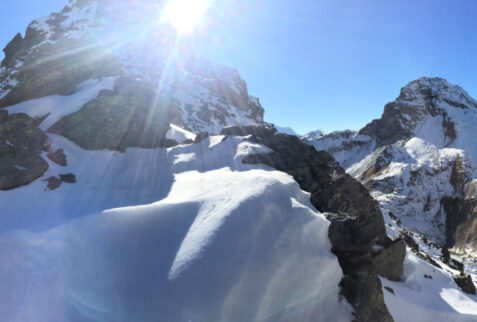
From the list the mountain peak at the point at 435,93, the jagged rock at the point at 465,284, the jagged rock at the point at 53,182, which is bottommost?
the jagged rock at the point at 465,284

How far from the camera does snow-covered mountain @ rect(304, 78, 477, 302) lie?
54.9m

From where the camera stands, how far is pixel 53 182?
1302 cm

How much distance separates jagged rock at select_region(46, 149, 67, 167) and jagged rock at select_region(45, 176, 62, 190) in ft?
5.26

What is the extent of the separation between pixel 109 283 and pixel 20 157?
10.5 meters

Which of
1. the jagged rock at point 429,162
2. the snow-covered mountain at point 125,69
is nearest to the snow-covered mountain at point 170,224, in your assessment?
the snow-covered mountain at point 125,69

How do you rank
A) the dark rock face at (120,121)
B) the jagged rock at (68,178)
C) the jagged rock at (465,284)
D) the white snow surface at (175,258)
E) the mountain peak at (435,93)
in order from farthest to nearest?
the mountain peak at (435,93) < the jagged rock at (465,284) < the dark rock face at (120,121) < the jagged rock at (68,178) < the white snow surface at (175,258)

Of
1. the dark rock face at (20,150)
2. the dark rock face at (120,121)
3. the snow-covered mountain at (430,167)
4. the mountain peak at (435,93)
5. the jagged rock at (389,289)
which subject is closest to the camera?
the dark rock face at (20,150)

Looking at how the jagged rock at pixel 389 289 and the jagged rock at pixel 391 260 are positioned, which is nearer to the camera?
the jagged rock at pixel 389 289

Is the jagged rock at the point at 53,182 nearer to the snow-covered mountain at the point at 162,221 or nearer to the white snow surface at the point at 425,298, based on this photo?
the snow-covered mountain at the point at 162,221

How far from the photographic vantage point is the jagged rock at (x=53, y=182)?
12.7 m

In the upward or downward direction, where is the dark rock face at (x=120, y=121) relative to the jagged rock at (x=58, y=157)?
upward

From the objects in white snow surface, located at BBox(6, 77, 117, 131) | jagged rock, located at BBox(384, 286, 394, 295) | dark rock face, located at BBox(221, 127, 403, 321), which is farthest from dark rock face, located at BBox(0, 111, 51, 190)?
jagged rock, located at BBox(384, 286, 394, 295)

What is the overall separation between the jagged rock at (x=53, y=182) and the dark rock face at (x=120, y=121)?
13.5 feet

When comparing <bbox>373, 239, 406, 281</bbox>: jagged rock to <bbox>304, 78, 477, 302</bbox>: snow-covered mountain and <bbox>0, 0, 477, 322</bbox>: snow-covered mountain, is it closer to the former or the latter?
<bbox>0, 0, 477, 322</bbox>: snow-covered mountain
